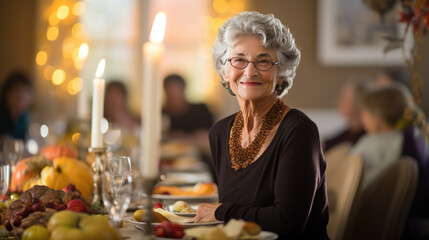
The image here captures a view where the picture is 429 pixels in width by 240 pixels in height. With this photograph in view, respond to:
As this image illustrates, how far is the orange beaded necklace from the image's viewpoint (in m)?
1.57

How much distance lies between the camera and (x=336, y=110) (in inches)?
264

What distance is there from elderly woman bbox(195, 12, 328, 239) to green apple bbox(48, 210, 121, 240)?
387mm

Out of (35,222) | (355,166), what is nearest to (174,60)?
(355,166)

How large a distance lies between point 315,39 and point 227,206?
5.53 meters

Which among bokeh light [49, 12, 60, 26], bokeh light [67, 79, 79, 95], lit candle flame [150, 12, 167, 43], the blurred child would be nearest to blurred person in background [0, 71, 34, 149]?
bokeh light [67, 79, 79, 95]

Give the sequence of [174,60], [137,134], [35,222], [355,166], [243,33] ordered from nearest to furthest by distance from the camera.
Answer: [35,222]
[243,33]
[355,166]
[137,134]
[174,60]

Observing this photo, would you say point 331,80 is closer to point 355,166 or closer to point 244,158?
point 355,166

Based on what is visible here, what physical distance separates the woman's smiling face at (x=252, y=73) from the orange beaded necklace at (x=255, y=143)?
0.05 meters

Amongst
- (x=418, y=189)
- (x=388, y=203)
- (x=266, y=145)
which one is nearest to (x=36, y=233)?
(x=266, y=145)

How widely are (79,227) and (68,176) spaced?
2.04 ft

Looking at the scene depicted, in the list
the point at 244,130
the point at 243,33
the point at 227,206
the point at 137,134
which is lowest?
the point at 137,134

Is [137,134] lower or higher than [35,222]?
lower

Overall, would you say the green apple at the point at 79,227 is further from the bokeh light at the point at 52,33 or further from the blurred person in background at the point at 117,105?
the bokeh light at the point at 52,33

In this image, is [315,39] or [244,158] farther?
[315,39]
